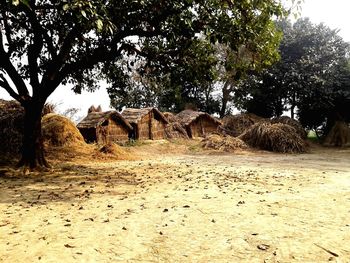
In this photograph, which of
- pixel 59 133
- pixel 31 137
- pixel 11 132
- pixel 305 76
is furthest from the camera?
pixel 305 76

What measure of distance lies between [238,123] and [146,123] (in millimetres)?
7355

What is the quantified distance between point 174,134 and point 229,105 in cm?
1426

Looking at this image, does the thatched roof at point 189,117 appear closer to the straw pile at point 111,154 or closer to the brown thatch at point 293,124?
the brown thatch at point 293,124

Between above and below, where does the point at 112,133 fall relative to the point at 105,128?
below

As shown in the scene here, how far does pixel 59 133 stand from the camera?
15.6 metres

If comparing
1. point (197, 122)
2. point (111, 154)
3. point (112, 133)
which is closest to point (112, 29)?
point (111, 154)

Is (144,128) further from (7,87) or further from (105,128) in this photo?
(7,87)

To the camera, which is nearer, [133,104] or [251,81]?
[251,81]

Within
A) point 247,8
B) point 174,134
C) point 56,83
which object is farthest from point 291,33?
point 56,83

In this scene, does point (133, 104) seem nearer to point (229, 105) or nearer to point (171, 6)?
point (229, 105)

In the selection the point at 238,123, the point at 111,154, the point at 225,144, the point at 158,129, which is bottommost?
the point at 111,154

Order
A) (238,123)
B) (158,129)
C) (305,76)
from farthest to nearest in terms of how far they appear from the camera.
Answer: (238,123) < (158,129) < (305,76)

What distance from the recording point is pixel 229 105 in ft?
127

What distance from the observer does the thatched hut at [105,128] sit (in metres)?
20.6
